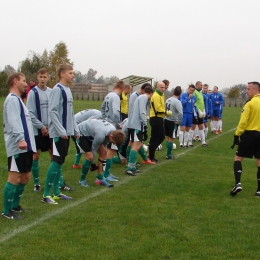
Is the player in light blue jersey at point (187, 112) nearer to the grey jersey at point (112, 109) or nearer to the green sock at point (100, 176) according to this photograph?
the grey jersey at point (112, 109)

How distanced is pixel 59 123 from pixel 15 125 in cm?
106

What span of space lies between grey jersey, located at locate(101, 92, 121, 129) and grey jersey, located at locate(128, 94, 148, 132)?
391 mm

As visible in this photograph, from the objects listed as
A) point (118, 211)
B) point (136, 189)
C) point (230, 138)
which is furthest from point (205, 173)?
point (230, 138)

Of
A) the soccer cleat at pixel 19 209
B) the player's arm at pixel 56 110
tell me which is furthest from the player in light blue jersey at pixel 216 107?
the soccer cleat at pixel 19 209

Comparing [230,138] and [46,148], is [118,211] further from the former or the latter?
[230,138]

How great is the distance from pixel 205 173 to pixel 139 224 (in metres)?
3.94

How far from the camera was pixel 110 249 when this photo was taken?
4.45 meters

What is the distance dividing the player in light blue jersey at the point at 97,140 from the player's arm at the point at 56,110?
796 mm

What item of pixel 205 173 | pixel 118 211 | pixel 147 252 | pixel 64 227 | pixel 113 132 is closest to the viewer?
pixel 147 252

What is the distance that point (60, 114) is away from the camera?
630 cm

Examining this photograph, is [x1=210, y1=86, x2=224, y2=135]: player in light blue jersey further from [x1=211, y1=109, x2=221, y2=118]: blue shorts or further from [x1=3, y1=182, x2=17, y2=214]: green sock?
[x1=3, y1=182, x2=17, y2=214]: green sock

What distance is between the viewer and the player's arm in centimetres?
612

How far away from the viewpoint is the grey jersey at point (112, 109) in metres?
8.57

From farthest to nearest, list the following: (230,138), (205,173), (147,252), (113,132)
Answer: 1. (230,138)
2. (205,173)
3. (113,132)
4. (147,252)
